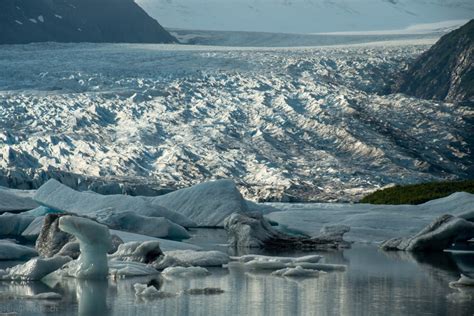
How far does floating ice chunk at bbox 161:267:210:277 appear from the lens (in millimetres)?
10039

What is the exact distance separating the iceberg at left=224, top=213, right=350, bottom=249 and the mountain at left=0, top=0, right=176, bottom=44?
107 ft

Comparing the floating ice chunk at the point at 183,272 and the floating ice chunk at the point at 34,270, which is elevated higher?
the floating ice chunk at the point at 34,270

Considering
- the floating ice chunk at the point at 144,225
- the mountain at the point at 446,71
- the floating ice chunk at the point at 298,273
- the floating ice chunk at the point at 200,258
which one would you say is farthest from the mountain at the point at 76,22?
the floating ice chunk at the point at 298,273

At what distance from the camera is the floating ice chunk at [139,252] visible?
35.3ft

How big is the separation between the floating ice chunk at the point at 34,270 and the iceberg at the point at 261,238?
4.93m

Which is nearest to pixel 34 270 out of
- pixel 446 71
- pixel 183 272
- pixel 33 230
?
pixel 183 272

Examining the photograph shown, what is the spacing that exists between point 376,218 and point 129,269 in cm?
743

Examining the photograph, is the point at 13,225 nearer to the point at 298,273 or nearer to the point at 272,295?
the point at 298,273

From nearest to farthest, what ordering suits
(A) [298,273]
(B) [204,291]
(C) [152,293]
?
1. (C) [152,293]
2. (B) [204,291]
3. (A) [298,273]

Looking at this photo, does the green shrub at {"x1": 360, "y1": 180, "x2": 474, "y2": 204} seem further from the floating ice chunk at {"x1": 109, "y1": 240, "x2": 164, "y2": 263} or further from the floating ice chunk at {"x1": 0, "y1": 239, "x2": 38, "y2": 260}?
the floating ice chunk at {"x1": 109, "y1": 240, "x2": 164, "y2": 263}

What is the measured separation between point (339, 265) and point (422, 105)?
2479 centimetres

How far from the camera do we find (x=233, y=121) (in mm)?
33031

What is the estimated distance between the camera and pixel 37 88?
33.6 meters

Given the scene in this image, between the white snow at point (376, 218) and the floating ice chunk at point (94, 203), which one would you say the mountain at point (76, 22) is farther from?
the white snow at point (376, 218)
